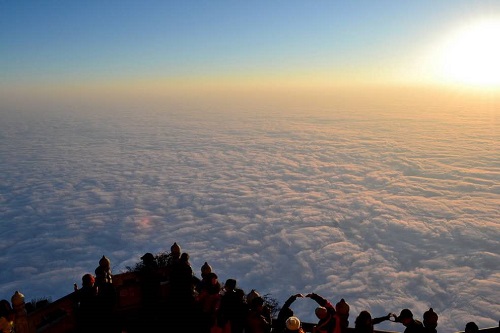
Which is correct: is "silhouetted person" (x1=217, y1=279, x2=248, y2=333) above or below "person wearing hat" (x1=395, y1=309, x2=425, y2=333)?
below

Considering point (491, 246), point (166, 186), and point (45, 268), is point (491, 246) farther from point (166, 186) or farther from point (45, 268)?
point (166, 186)

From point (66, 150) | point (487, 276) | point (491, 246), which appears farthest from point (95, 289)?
point (66, 150)

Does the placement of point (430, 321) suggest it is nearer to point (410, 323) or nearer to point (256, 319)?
point (410, 323)

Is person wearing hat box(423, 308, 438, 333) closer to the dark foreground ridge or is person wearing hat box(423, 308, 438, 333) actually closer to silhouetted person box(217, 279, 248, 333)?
the dark foreground ridge

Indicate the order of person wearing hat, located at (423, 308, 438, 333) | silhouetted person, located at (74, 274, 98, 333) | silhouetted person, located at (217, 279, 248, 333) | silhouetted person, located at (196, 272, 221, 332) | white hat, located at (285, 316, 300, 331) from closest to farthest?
white hat, located at (285, 316, 300, 331)
person wearing hat, located at (423, 308, 438, 333)
silhouetted person, located at (217, 279, 248, 333)
silhouetted person, located at (74, 274, 98, 333)
silhouetted person, located at (196, 272, 221, 332)

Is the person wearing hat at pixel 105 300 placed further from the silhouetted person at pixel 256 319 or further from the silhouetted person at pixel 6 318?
the silhouetted person at pixel 256 319

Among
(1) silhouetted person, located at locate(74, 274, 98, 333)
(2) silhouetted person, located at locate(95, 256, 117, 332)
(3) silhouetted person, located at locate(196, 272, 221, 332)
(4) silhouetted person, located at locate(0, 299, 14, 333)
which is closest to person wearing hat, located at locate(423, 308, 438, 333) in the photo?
(3) silhouetted person, located at locate(196, 272, 221, 332)

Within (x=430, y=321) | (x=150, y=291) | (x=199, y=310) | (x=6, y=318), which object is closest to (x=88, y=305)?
(x=6, y=318)

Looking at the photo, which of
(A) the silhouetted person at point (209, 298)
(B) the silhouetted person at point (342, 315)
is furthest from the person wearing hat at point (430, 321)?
(A) the silhouetted person at point (209, 298)
